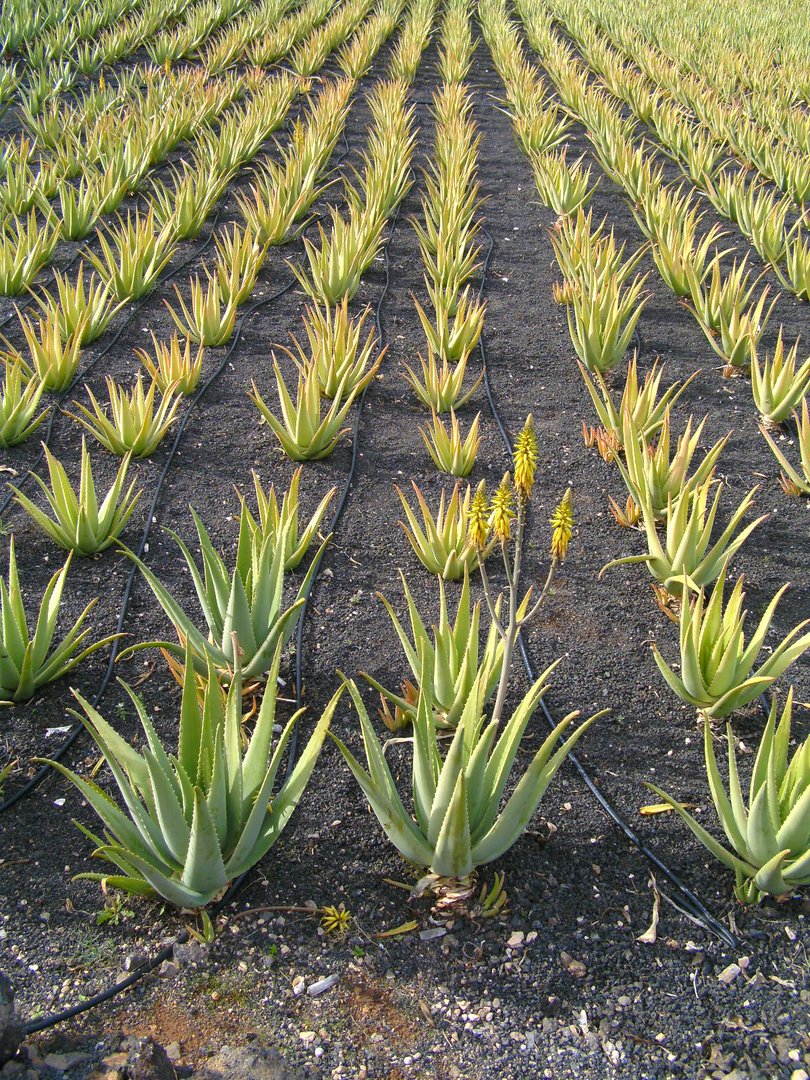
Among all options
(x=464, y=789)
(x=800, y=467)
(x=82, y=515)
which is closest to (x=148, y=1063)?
(x=464, y=789)

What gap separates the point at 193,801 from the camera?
171 cm

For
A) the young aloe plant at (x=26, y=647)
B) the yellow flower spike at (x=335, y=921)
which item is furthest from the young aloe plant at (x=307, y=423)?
the yellow flower spike at (x=335, y=921)

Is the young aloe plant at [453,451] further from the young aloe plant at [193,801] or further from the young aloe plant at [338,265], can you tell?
the young aloe plant at [193,801]

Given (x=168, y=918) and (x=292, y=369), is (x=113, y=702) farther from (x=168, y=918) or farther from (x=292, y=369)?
(x=292, y=369)

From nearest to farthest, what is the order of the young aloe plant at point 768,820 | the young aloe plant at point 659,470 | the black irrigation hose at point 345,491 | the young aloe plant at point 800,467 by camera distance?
1. the young aloe plant at point 768,820
2. the black irrigation hose at point 345,491
3. the young aloe plant at point 659,470
4. the young aloe plant at point 800,467

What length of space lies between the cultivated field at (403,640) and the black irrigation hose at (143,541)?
0.01 meters

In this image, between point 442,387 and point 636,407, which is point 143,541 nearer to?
point 442,387

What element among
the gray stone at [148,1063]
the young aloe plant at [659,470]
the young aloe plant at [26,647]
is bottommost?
the gray stone at [148,1063]

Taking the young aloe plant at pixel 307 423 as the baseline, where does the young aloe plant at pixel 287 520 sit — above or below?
below

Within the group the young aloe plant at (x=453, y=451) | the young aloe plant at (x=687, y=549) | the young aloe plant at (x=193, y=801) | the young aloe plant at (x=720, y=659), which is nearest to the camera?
the young aloe plant at (x=193, y=801)

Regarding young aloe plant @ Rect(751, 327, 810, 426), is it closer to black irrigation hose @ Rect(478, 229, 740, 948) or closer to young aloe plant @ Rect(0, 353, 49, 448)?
black irrigation hose @ Rect(478, 229, 740, 948)

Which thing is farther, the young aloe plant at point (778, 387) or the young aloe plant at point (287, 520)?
the young aloe plant at point (778, 387)

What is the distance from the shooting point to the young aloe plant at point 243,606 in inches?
89.4

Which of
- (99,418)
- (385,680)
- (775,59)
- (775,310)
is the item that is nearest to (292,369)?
(99,418)
